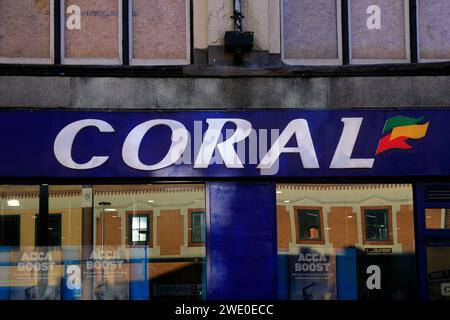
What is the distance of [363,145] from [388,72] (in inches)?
48.5

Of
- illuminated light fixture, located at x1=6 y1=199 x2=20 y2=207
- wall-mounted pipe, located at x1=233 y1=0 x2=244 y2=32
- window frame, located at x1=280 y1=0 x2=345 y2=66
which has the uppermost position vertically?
wall-mounted pipe, located at x1=233 y1=0 x2=244 y2=32

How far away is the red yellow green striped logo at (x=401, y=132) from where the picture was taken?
13.3m

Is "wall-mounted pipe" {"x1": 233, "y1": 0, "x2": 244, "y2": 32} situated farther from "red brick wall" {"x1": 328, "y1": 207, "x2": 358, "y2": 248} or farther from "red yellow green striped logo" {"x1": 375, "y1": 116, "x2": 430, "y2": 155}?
"red brick wall" {"x1": 328, "y1": 207, "x2": 358, "y2": 248}

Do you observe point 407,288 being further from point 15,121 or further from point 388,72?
point 15,121

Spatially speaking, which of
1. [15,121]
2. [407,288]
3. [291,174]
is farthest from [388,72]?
[15,121]

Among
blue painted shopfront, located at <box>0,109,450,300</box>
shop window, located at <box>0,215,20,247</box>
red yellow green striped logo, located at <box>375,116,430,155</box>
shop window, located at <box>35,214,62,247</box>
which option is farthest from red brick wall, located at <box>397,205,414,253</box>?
shop window, located at <box>0,215,20,247</box>

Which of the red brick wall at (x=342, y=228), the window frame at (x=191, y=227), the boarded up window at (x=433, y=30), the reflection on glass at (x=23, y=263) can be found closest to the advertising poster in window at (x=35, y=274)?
the reflection on glass at (x=23, y=263)

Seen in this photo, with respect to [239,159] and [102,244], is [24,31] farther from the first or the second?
[239,159]

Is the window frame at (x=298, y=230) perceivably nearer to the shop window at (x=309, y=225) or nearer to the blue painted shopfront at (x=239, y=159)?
the shop window at (x=309, y=225)

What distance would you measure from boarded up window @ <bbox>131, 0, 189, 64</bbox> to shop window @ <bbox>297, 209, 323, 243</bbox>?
3.02 metres

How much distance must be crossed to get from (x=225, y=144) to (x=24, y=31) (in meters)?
3.60

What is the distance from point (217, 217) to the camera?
13.1 meters

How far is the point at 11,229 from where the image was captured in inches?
514

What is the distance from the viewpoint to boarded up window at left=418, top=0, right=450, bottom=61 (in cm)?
1388
